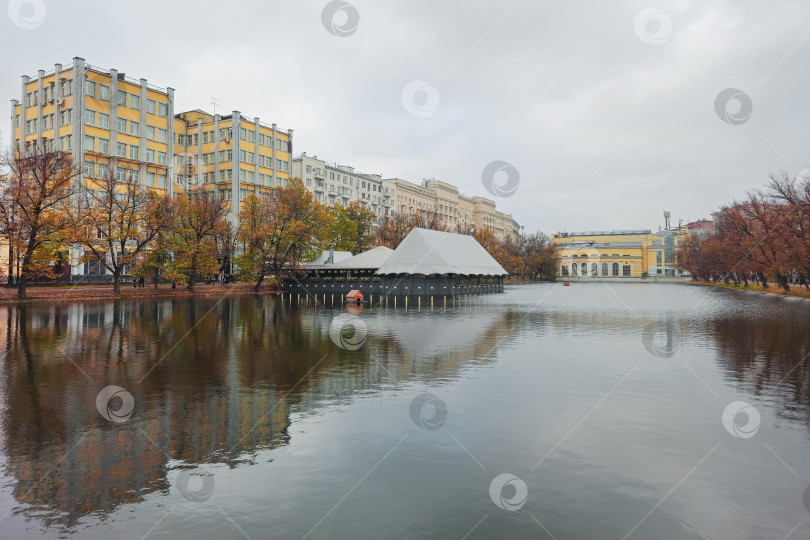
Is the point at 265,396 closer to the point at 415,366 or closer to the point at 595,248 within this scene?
the point at 415,366

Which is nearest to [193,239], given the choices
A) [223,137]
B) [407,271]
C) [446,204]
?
[407,271]

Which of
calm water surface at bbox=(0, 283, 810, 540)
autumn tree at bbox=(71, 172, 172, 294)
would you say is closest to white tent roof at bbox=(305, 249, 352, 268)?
autumn tree at bbox=(71, 172, 172, 294)

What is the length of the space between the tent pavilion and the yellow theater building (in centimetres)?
10521

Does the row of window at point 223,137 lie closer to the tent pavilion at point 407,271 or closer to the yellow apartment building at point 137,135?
the yellow apartment building at point 137,135

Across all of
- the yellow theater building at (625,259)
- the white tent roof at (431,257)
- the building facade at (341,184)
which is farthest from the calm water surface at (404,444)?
the yellow theater building at (625,259)

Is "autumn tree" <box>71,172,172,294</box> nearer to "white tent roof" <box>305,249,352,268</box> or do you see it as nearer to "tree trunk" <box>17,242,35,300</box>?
"tree trunk" <box>17,242,35,300</box>

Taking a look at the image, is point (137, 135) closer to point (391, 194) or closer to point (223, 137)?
point (223, 137)

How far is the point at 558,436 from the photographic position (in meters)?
8.19

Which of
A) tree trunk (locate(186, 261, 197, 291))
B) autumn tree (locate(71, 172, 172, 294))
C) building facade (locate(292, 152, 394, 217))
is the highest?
building facade (locate(292, 152, 394, 217))

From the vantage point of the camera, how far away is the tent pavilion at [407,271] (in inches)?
2207

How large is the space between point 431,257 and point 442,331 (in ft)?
115

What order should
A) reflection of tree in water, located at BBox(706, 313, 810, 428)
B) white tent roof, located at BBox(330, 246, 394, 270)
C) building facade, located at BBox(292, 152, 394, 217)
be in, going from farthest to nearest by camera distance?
1. building facade, located at BBox(292, 152, 394, 217)
2. white tent roof, located at BBox(330, 246, 394, 270)
3. reflection of tree in water, located at BBox(706, 313, 810, 428)

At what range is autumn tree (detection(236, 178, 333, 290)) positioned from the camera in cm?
5594

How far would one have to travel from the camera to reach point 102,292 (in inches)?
1768
